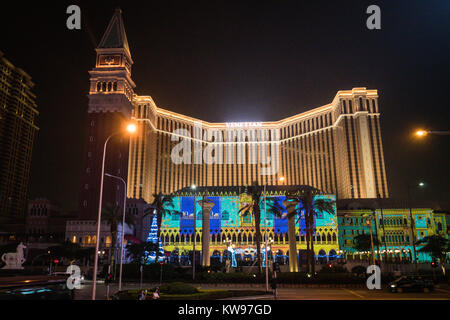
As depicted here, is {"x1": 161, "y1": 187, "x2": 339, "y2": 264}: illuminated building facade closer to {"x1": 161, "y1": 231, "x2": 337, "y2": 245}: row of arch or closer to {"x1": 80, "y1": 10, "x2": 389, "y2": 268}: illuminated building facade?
{"x1": 161, "y1": 231, "x2": 337, "y2": 245}: row of arch

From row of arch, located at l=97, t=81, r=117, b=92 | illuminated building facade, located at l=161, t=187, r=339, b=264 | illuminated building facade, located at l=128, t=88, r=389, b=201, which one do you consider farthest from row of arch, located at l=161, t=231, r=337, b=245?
row of arch, located at l=97, t=81, r=117, b=92

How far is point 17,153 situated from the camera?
155 m

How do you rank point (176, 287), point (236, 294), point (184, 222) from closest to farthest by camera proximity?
1. point (176, 287)
2. point (236, 294)
3. point (184, 222)

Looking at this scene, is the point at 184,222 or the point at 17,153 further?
the point at 17,153

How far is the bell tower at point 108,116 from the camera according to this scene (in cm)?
8500

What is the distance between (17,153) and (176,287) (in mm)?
157359

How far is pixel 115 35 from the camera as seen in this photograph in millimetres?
103438

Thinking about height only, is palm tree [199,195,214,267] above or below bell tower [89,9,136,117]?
below

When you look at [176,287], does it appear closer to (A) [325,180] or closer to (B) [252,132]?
(A) [325,180]

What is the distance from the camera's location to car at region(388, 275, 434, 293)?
32.5m

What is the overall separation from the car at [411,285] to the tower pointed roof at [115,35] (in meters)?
93.3

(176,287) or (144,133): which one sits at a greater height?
(144,133)

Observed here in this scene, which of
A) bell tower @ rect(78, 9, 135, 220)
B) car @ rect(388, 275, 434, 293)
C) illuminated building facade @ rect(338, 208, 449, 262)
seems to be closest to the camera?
car @ rect(388, 275, 434, 293)
